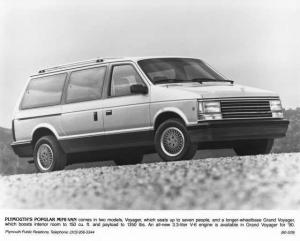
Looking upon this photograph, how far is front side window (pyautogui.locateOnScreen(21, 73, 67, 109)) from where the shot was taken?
13148 mm

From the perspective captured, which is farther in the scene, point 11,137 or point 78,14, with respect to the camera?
point 11,137

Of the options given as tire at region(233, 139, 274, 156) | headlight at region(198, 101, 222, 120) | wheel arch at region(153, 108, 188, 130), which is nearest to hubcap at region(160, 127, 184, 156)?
wheel arch at region(153, 108, 188, 130)

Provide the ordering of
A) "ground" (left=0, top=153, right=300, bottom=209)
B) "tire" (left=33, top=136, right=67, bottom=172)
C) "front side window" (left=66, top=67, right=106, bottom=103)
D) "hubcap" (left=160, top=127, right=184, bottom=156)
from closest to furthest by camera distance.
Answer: "ground" (left=0, top=153, right=300, bottom=209)
"hubcap" (left=160, top=127, right=184, bottom=156)
"front side window" (left=66, top=67, right=106, bottom=103)
"tire" (left=33, top=136, right=67, bottom=172)

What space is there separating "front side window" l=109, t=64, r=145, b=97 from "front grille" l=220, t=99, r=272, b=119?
5.32ft

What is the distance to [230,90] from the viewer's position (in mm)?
11211

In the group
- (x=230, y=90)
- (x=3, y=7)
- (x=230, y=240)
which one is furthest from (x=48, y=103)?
(x=230, y=240)

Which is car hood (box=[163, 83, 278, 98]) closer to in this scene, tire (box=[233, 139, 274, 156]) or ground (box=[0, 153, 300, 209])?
tire (box=[233, 139, 274, 156])

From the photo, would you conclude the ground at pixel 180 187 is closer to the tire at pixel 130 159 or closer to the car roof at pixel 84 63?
the tire at pixel 130 159

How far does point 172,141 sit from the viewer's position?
1117cm

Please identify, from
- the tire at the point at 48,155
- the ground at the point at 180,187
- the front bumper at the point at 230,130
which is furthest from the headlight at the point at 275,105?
the tire at the point at 48,155

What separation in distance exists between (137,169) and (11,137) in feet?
12.3

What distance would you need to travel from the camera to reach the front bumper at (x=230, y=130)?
10803 mm

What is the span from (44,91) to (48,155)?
4.21 feet

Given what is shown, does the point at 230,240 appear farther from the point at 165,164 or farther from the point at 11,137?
the point at 11,137
